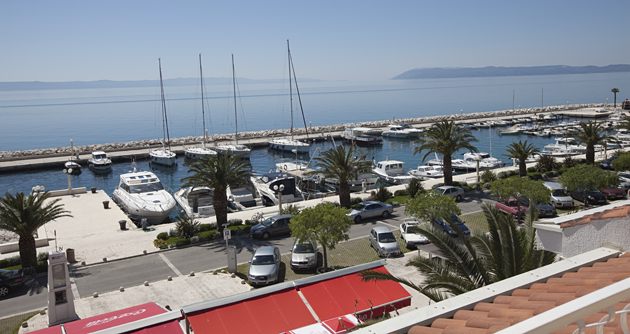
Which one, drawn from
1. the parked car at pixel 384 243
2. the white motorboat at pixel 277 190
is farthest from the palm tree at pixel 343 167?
the parked car at pixel 384 243

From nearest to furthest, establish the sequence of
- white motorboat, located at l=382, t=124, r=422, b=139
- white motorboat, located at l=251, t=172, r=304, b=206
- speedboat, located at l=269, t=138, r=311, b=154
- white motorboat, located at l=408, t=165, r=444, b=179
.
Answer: white motorboat, located at l=251, t=172, r=304, b=206 → white motorboat, located at l=408, t=165, r=444, b=179 → speedboat, located at l=269, t=138, r=311, b=154 → white motorboat, located at l=382, t=124, r=422, b=139

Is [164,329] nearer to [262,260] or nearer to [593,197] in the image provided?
[262,260]

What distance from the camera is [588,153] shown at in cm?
4234

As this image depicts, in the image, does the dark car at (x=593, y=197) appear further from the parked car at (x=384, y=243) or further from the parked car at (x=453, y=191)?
the parked car at (x=384, y=243)

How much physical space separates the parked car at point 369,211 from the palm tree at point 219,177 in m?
6.41

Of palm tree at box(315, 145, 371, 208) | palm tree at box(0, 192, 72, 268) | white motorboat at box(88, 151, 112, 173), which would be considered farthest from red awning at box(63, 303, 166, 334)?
white motorboat at box(88, 151, 112, 173)

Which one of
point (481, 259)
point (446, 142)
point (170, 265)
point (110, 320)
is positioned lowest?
point (170, 265)

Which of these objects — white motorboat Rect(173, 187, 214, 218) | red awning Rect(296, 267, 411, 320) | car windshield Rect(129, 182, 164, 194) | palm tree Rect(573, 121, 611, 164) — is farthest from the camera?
palm tree Rect(573, 121, 611, 164)

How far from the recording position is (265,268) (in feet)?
65.8

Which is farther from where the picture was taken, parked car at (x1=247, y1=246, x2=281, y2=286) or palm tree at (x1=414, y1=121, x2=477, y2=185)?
palm tree at (x1=414, y1=121, x2=477, y2=185)

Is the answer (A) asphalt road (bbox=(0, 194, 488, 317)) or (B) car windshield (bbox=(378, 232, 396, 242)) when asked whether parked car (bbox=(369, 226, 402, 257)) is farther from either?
(A) asphalt road (bbox=(0, 194, 488, 317))

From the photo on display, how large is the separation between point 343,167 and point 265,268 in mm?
12587

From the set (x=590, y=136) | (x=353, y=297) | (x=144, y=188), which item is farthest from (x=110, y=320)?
(x=590, y=136)

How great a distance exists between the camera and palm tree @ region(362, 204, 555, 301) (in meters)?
9.74
